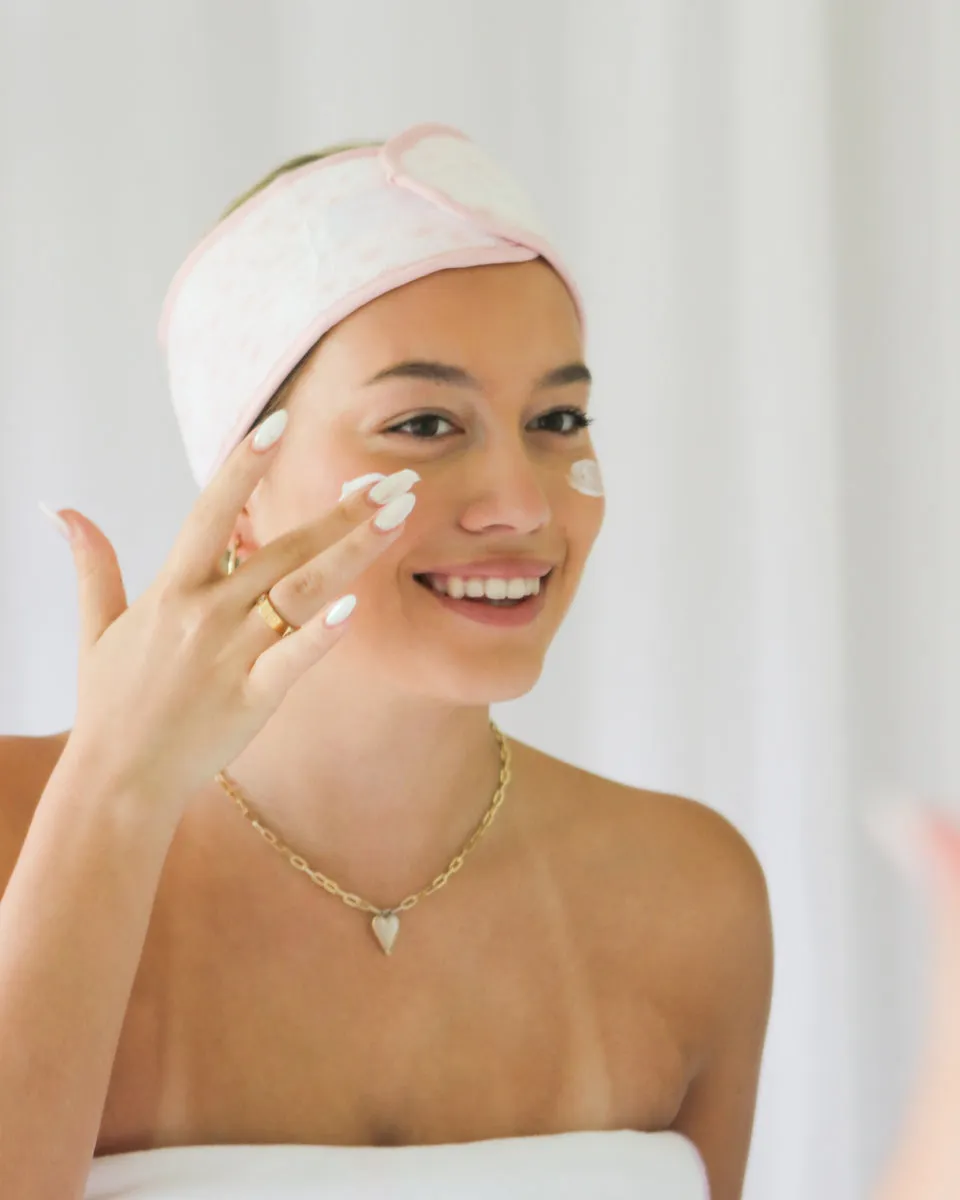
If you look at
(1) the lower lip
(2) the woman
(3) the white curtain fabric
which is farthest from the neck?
(3) the white curtain fabric

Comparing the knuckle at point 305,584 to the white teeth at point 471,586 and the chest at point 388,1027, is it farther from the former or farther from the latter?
the chest at point 388,1027

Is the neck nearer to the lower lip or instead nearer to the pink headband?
the lower lip

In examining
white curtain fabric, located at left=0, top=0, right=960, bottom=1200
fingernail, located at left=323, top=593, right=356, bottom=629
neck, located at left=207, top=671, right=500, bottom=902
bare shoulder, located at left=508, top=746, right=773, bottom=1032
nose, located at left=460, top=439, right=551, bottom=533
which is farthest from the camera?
white curtain fabric, located at left=0, top=0, right=960, bottom=1200

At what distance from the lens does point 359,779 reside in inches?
41.6

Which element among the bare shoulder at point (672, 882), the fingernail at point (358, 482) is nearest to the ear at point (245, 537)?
the fingernail at point (358, 482)

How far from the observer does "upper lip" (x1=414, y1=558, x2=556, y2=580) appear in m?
0.93

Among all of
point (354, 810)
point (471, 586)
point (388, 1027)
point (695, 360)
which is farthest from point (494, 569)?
point (695, 360)

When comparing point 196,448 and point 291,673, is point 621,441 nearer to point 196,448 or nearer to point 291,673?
point 196,448

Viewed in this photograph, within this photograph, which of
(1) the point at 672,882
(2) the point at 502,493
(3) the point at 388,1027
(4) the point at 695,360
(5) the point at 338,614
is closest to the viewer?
(5) the point at 338,614

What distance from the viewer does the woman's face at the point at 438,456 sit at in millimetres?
925

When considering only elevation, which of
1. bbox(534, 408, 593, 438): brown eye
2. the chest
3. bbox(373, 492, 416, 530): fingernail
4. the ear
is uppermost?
bbox(534, 408, 593, 438): brown eye

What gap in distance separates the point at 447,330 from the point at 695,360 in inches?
23.8

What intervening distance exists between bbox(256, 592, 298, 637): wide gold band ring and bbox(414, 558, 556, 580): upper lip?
17cm

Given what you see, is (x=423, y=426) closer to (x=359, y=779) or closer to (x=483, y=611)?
(x=483, y=611)
